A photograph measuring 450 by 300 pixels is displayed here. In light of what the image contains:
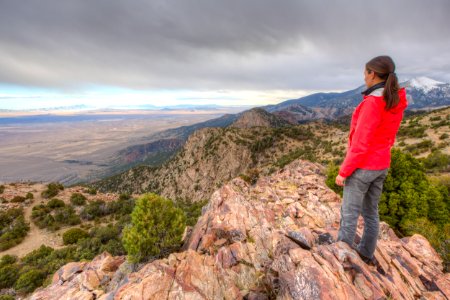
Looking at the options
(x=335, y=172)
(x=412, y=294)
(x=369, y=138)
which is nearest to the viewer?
(x=369, y=138)

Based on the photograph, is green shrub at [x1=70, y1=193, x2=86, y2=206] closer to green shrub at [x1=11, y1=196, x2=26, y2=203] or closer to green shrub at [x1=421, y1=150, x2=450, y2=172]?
green shrub at [x1=11, y1=196, x2=26, y2=203]

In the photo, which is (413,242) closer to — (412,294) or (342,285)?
(412,294)

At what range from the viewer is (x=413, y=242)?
7.70 metres

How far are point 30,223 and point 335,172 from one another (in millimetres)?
36651

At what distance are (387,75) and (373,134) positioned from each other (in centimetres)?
115

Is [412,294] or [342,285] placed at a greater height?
[342,285]

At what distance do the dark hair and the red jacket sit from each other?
0.34 ft

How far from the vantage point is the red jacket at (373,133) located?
3.74 metres

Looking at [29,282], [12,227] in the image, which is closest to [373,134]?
[29,282]

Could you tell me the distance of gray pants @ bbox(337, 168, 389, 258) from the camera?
13.5 ft

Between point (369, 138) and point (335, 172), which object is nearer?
point (369, 138)

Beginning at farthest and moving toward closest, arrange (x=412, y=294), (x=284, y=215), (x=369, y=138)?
(x=284, y=215), (x=412, y=294), (x=369, y=138)

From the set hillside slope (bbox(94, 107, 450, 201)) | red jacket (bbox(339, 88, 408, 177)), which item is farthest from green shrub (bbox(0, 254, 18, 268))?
hillside slope (bbox(94, 107, 450, 201))

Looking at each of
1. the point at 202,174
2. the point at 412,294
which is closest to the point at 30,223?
the point at 412,294
